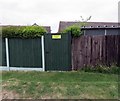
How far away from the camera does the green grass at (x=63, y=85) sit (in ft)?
23.0

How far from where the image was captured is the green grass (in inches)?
276

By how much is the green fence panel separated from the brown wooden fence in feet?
5.23

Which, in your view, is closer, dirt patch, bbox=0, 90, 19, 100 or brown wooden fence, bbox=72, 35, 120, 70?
dirt patch, bbox=0, 90, 19, 100

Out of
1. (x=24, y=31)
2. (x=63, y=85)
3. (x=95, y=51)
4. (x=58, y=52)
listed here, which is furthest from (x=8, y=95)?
(x=95, y=51)

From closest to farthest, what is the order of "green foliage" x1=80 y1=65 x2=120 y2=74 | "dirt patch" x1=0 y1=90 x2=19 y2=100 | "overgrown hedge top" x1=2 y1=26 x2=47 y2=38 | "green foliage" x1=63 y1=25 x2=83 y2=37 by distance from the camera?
"dirt patch" x1=0 y1=90 x2=19 y2=100 < "green foliage" x1=80 y1=65 x2=120 y2=74 < "green foliage" x1=63 y1=25 x2=83 y2=37 < "overgrown hedge top" x1=2 y1=26 x2=47 y2=38

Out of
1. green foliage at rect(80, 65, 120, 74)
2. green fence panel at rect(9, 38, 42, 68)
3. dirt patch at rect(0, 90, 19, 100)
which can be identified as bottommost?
dirt patch at rect(0, 90, 19, 100)

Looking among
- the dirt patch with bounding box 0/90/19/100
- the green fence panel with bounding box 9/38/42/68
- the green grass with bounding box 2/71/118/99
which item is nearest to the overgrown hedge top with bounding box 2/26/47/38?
the green fence panel with bounding box 9/38/42/68

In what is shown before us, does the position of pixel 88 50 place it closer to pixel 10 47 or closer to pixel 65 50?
pixel 65 50

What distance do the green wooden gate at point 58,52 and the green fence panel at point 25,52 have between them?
378 mm

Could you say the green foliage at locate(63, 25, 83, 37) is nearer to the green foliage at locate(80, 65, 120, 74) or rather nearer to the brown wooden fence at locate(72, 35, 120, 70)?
the brown wooden fence at locate(72, 35, 120, 70)

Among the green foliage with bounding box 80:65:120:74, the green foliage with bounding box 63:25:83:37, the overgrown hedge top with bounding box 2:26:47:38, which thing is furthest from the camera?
the overgrown hedge top with bounding box 2:26:47:38

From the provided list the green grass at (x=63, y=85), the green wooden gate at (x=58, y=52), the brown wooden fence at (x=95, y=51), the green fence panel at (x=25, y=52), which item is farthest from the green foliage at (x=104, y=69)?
the green fence panel at (x=25, y=52)

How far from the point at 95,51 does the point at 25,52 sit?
10.2ft

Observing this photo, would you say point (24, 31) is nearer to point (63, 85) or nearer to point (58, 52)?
point (58, 52)
